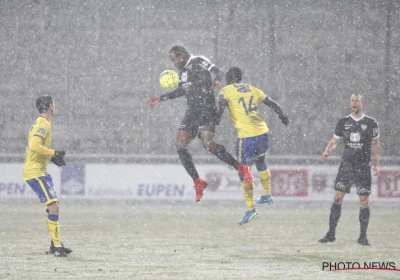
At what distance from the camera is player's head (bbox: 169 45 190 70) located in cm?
1152

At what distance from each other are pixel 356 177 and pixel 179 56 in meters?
3.28

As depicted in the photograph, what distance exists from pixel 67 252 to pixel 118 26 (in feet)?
56.8

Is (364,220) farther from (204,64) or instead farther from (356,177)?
(204,64)

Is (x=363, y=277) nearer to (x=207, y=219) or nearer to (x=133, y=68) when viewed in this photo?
(x=207, y=219)

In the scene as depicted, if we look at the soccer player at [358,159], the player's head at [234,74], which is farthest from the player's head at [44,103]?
the soccer player at [358,159]

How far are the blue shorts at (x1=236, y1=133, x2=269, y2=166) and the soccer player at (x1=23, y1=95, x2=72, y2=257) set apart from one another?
2.61 meters

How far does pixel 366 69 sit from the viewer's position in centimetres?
2770

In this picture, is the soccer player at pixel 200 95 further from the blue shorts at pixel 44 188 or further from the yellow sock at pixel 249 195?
the blue shorts at pixel 44 188

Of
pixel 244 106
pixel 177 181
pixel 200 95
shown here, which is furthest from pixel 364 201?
pixel 177 181

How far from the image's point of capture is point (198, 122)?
39.0ft

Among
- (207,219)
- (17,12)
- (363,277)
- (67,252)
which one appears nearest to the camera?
(363,277)

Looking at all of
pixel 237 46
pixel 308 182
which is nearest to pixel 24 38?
pixel 237 46

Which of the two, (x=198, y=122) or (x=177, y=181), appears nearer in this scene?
(x=198, y=122)

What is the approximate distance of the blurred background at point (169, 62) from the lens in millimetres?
26547
